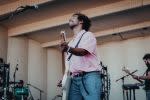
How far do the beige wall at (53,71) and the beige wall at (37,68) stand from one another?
1.13 ft

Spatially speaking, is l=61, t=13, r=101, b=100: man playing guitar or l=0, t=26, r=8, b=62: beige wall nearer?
l=61, t=13, r=101, b=100: man playing guitar

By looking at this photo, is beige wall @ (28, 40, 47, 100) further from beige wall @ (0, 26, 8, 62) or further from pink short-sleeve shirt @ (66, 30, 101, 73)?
pink short-sleeve shirt @ (66, 30, 101, 73)

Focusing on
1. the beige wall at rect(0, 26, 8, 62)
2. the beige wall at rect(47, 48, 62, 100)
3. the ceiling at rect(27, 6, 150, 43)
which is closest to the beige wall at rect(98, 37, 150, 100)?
the ceiling at rect(27, 6, 150, 43)

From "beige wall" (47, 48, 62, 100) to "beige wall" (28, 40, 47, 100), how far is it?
345mm

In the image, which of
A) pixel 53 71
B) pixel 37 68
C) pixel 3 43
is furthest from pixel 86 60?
pixel 53 71

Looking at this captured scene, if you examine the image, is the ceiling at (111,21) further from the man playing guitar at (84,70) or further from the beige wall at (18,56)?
the man playing guitar at (84,70)

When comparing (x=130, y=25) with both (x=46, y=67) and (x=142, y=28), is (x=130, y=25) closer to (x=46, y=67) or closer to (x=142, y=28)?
(x=142, y=28)

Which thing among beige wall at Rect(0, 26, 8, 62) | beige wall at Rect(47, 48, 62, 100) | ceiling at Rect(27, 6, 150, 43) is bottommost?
beige wall at Rect(47, 48, 62, 100)

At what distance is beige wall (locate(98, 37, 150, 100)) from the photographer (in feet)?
44.1

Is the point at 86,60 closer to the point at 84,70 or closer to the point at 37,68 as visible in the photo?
the point at 84,70

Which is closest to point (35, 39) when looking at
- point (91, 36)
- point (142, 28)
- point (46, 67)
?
point (46, 67)

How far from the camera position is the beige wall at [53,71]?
14422mm

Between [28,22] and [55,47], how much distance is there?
385 centimetres

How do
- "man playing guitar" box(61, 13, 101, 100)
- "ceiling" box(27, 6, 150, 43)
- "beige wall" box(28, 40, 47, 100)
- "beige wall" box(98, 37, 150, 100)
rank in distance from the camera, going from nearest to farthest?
1. "man playing guitar" box(61, 13, 101, 100)
2. "ceiling" box(27, 6, 150, 43)
3. "beige wall" box(28, 40, 47, 100)
4. "beige wall" box(98, 37, 150, 100)
